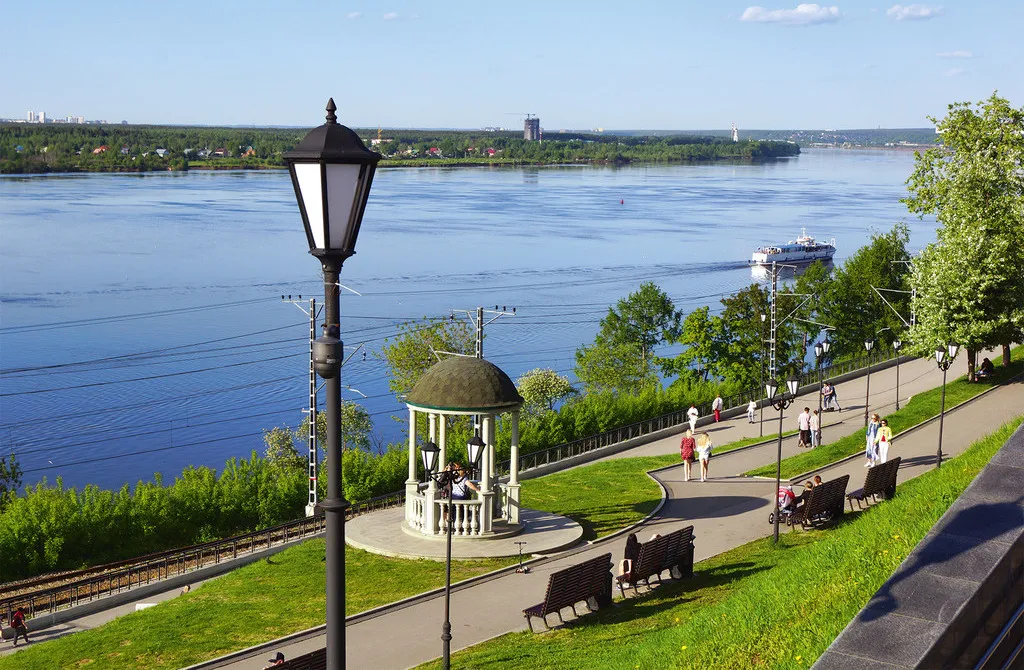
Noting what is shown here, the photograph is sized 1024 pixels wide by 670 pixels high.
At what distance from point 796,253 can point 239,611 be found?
8660 centimetres

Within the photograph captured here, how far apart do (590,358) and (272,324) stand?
69.2ft

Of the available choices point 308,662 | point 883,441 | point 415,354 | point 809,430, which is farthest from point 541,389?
point 308,662

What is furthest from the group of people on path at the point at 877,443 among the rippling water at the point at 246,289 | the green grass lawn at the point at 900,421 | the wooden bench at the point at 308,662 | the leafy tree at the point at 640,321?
the leafy tree at the point at 640,321

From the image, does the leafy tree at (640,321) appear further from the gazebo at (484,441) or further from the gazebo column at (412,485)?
the gazebo at (484,441)

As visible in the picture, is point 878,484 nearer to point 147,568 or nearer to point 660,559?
point 660,559

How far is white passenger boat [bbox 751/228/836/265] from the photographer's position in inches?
3765

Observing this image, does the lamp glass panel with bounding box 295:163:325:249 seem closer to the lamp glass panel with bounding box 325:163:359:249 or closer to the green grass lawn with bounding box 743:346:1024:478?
the lamp glass panel with bounding box 325:163:359:249

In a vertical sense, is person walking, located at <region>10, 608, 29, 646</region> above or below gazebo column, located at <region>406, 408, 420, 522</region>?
below

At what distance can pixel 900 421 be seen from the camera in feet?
95.2

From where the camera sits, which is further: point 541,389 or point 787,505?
point 541,389

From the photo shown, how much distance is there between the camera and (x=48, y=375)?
193ft

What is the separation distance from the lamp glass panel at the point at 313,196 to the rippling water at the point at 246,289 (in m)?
44.3

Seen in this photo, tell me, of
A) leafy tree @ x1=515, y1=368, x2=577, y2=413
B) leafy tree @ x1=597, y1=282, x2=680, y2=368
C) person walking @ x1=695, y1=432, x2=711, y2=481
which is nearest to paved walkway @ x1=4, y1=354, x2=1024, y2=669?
person walking @ x1=695, y1=432, x2=711, y2=481

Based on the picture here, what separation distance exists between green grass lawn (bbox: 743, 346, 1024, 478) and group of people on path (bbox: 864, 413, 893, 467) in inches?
42.2
